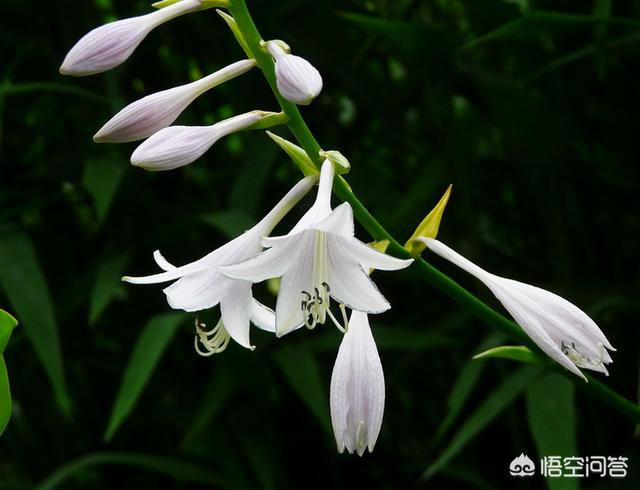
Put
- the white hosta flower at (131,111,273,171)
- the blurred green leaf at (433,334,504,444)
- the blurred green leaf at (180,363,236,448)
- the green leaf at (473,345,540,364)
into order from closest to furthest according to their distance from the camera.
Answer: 1. the white hosta flower at (131,111,273,171)
2. the green leaf at (473,345,540,364)
3. the blurred green leaf at (433,334,504,444)
4. the blurred green leaf at (180,363,236,448)

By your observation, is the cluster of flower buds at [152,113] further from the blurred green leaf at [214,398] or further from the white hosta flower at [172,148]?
the blurred green leaf at [214,398]

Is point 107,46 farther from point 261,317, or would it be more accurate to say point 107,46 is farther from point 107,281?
point 107,281

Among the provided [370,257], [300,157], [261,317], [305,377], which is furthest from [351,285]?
[305,377]

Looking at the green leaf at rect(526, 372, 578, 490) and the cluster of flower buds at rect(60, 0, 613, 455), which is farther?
the green leaf at rect(526, 372, 578, 490)

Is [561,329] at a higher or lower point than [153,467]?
higher

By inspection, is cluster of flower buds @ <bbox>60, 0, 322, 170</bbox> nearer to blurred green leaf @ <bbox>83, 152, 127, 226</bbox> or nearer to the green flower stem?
the green flower stem

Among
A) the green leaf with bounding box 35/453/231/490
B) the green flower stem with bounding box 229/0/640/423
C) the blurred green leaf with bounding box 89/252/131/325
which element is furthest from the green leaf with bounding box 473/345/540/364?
the green leaf with bounding box 35/453/231/490

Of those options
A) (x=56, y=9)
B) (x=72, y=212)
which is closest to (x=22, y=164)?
(x=72, y=212)
